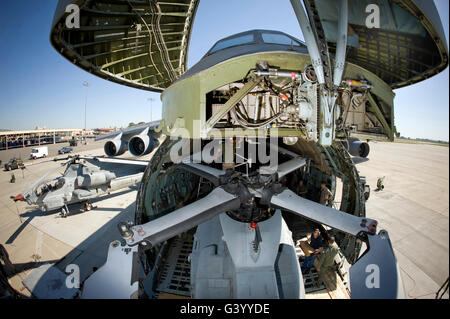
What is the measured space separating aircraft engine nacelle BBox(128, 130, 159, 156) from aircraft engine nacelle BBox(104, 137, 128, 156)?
175 centimetres

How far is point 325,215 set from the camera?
2518 millimetres

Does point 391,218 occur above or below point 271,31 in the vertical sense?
below

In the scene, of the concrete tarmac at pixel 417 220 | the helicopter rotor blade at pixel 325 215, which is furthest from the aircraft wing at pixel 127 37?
the concrete tarmac at pixel 417 220

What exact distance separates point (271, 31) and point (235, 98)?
2.47 metres

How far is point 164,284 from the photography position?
3.95 m

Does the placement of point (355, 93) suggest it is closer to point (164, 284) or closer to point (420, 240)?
point (164, 284)

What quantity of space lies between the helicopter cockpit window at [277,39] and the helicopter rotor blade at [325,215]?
9.52 ft

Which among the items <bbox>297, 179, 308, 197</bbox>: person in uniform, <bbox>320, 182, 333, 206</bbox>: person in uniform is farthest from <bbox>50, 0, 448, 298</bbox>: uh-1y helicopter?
<bbox>297, 179, 308, 197</bbox>: person in uniform

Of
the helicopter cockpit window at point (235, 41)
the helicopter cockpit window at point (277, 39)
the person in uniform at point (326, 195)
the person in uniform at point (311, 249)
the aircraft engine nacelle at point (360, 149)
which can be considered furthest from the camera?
the aircraft engine nacelle at point (360, 149)

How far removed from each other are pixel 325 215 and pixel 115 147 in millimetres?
8985

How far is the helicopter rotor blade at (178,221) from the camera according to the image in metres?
2.24

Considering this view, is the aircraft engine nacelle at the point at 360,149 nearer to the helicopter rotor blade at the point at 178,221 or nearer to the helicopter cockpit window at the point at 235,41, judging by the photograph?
the helicopter cockpit window at the point at 235,41
